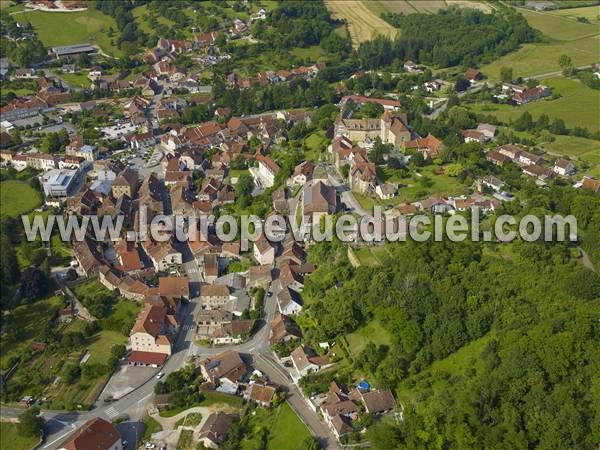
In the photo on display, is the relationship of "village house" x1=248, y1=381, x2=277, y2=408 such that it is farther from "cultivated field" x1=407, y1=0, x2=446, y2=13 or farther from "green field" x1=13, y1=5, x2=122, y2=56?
"cultivated field" x1=407, y1=0, x2=446, y2=13

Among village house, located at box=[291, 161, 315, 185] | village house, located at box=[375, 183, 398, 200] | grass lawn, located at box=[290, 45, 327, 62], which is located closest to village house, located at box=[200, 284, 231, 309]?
village house, located at box=[291, 161, 315, 185]

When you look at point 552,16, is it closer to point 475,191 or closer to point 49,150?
point 475,191

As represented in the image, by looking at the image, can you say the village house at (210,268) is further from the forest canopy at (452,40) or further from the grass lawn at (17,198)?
the forest canopy at (452,40)

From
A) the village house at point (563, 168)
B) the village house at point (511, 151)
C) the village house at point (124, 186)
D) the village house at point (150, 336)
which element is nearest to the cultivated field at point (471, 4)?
the village house at point (511, 151)

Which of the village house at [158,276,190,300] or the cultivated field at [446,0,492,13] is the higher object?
the cultivated field at [446,0,492,13]

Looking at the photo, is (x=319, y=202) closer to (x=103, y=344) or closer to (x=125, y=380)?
(x=103, y=344)

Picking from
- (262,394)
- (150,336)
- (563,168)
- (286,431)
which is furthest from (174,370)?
(563,168)
